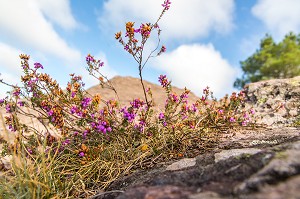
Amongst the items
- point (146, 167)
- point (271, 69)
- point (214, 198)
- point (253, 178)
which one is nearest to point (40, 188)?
point (146, 167)

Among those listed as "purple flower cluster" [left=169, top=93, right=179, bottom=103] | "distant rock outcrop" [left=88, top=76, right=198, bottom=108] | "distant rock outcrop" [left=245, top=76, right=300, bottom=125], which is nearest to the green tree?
"distant rock outcrop" [left=88, top=76, right=198, bottom=108]

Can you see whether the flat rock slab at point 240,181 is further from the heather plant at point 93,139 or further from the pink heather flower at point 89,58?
A: the pink heather flower at point 89,58

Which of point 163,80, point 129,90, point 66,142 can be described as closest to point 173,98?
point 163,80

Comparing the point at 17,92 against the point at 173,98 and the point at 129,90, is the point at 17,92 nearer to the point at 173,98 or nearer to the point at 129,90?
the point at 173,98

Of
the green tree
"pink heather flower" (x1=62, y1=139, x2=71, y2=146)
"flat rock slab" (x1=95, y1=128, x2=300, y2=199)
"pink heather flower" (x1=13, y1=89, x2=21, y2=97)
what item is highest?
the green tree

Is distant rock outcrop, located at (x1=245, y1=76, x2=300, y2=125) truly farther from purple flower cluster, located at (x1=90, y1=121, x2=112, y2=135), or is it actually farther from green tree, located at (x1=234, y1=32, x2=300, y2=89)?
green tree, located at (x1=234, y1=32, x2=300, y2=89)

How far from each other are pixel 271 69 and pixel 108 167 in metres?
19.4

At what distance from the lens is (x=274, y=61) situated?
18.4 metres

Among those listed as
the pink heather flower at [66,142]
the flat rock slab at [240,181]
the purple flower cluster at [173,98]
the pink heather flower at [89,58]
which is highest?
the pink heather flower at [89,58]

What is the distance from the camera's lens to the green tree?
18453mm

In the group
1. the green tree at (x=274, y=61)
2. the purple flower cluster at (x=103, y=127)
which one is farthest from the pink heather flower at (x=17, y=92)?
the green tree at (x=274, y=61)

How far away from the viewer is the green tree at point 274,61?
18.5 metres

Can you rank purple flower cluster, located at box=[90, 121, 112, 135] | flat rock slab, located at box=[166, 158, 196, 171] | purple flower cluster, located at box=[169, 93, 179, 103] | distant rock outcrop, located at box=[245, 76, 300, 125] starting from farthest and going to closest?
distant rock outcrop, located at box=[245, 76, 300, 125], purple flower cluster, located at box=[169, 93, 179, 103], purple flower cluster, located at box=[90, 121, 112, 135], flat rock slab, located at box=[166, 158, 196, 171]

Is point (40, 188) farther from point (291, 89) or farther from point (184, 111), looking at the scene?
point (291, 89)
